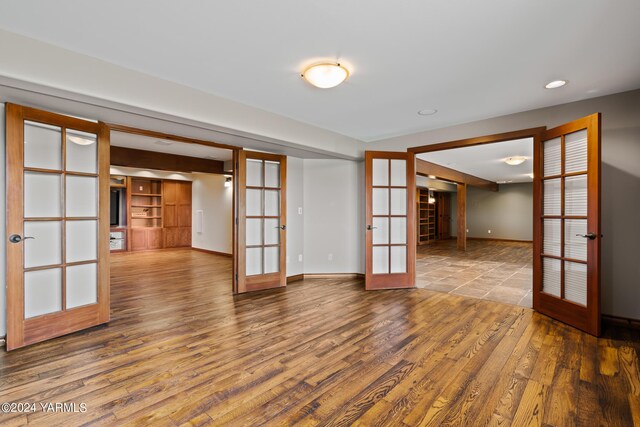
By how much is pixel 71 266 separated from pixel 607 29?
16.0 ft

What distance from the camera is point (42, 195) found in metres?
2.76

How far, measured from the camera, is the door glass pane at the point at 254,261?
4.55 meters

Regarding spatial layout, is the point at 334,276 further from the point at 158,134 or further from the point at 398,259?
the point at 158,134

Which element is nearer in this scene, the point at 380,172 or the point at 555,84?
the point at 555,84

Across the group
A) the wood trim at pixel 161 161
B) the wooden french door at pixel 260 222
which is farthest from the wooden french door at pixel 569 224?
the wood trim at pixel 161 161

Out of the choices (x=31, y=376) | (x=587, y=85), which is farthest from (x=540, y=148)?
→ (x=31, y=376)

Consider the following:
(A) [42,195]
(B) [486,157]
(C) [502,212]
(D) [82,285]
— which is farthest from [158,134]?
(C) [502,212]

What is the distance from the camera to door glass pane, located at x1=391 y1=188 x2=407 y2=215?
4750 millimetres

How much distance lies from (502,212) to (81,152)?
14.1 m

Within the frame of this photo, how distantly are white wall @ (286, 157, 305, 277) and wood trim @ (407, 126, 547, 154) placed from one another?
192 cm

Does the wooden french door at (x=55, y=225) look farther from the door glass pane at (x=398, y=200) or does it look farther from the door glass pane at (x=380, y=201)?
the door glass pane at (x=398, y=200)

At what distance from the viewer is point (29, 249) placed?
267 cm

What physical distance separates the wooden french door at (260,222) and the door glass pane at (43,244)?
2.03 meters

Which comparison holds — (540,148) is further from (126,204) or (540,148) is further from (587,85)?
(126,204)
